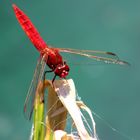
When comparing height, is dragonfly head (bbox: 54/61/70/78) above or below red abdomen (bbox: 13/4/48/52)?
below

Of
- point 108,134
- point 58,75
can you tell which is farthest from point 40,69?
point 108,134

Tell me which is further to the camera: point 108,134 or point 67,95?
point 108,134

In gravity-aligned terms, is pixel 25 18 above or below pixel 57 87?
above

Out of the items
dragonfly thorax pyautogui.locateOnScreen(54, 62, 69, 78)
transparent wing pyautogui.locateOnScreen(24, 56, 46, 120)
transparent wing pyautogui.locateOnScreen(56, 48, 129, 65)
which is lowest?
transparent wing pyautogui.locateOnScreen(24, 56, 46, 120)

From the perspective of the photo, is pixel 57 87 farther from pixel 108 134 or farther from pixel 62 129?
pixel 108 134
